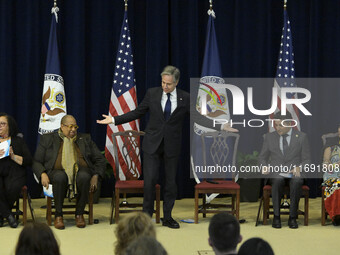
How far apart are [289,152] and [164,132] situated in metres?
1.32

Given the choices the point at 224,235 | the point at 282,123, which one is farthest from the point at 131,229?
the point at 282,123

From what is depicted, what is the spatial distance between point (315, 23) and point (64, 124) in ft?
12.2

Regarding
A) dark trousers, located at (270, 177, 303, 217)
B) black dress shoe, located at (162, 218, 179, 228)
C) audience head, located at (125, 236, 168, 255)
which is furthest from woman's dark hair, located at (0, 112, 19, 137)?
audience head, located at (125, 236, 168, 255)

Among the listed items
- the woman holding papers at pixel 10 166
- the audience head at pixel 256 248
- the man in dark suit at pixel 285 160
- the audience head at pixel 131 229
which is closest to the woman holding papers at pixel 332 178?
the man in dark suit at pixel 285 160

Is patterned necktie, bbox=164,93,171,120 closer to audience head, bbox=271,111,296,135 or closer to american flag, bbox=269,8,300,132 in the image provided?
audience head, bbox=271,111,296,135

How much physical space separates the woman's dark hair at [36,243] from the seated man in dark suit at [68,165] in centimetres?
343

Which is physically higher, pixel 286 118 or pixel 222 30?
pixel 222 30

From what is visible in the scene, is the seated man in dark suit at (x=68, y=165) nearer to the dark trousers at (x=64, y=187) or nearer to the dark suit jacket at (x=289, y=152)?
the dark trousers at (x=64, y=187)

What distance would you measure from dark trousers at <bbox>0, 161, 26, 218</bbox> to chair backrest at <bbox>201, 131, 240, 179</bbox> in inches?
75.3

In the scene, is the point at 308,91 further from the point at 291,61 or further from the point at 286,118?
the point at 286,118

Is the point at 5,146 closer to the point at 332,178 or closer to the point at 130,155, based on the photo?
the point at 130,155

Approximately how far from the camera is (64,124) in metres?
5.99

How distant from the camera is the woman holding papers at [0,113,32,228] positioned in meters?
5.80

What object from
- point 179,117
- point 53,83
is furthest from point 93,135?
point 179,117
